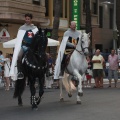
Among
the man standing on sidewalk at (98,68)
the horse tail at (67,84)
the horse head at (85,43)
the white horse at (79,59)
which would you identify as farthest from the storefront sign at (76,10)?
the horse head at (85,43)

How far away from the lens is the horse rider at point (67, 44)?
47.4 feet

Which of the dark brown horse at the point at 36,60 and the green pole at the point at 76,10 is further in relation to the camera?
the green pole at the point at 76,10

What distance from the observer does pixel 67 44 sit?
571 inches

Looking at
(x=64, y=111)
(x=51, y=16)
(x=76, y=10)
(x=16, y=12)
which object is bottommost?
(x=64, y=111)

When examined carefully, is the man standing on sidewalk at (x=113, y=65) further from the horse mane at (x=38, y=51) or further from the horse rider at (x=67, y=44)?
the horse mane at (x=38, y=51)

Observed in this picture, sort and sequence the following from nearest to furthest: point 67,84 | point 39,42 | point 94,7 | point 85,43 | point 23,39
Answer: point 39,42 → point 23,39 → point 85,43 → point 67,84 → point 94,7

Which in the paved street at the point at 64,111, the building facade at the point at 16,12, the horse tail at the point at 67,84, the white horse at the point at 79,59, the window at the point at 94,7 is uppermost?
the window at the point at 94,7

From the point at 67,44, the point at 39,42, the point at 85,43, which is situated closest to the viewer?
the point at 39,42

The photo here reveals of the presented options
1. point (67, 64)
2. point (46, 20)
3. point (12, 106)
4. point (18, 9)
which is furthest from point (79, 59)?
point (46, 20)

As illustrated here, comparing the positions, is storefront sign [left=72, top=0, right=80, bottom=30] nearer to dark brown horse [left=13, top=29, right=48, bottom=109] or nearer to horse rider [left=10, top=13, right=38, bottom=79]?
horse rider [left=10, top=13, right=38, bottom=79]

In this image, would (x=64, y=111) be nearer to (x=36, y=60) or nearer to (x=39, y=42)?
(x=36, y=60)

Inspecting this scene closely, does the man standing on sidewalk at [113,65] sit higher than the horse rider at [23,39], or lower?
lower

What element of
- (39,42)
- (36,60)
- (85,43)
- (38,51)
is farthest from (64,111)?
(85,43)

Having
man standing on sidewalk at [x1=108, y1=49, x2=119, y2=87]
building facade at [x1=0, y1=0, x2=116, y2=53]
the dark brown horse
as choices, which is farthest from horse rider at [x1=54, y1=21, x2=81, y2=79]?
building facade at [x1=0, y1=0, x2=116, y2=53]
